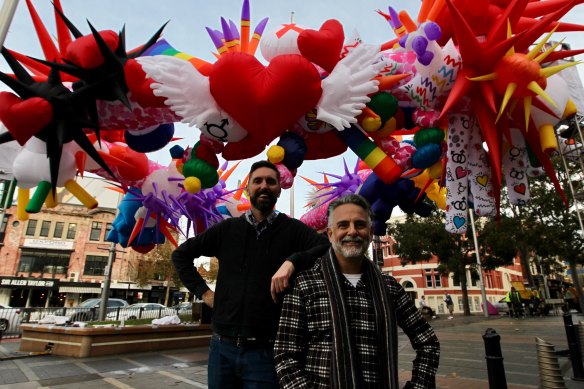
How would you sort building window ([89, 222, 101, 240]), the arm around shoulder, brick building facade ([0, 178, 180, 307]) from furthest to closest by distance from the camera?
building window ([89, 222, 101, 240]) → brick building facade ([0, 178, 180, 307]) → the arm around shoulder

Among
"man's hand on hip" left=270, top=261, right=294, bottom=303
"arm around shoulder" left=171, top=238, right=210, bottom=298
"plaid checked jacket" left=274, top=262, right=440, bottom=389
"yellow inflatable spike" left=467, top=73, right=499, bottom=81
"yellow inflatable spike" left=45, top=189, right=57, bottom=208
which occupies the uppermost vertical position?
"yellow inflatable spike" left=467, top=73, right=499, bottom=81

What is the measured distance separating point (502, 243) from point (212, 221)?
17.4 m

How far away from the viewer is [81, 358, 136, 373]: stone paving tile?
6238 mm

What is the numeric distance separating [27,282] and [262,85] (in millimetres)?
29777

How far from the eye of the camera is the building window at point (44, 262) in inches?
1048

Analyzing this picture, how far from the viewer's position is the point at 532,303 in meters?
18.0

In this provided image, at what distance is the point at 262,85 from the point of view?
343cm

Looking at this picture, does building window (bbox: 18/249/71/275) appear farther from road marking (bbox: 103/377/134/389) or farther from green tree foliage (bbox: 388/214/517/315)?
road marking (bbox: 103/377/134/389)

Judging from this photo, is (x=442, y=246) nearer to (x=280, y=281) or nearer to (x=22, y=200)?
(x=22, y=200)

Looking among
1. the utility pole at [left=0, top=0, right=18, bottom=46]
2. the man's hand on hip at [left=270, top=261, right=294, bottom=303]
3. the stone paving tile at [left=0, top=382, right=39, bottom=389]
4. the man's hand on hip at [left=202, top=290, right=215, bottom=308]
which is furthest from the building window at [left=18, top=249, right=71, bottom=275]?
the man's hand on hip at [left=270, top=261, right=294, bottom=303]

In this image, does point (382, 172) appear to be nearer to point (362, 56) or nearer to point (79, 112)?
point (362, 56)

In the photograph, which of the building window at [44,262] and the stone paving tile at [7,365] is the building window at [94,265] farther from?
the stone paving tile at [7,365]

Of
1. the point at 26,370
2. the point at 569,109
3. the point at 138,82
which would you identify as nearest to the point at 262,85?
the point at 138,82

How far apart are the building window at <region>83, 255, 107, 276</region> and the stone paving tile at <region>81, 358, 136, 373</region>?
24429 millimetres
